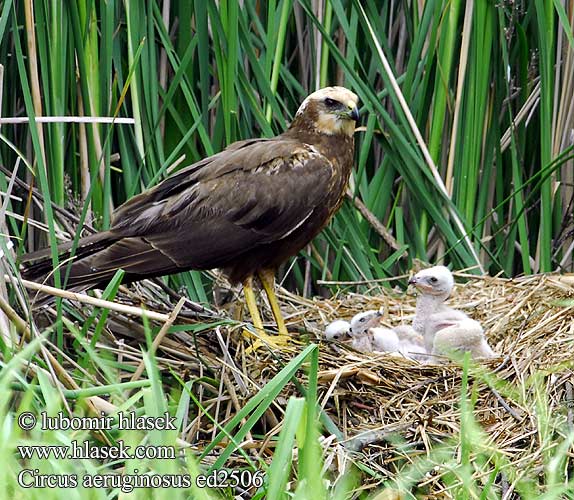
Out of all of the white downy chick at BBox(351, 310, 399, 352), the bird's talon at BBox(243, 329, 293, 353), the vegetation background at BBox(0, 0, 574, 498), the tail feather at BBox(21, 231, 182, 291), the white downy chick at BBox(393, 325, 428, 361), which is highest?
the vegetation background at BBox(0, 0, 574, 498)

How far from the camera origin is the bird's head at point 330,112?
427 cm

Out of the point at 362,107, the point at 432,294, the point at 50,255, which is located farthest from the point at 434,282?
the point at 50,255

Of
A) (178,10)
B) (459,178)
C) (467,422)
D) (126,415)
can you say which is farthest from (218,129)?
(467,422)

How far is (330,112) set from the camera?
430 centimetres

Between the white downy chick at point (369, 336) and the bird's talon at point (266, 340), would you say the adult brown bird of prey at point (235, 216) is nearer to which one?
the bird's talon at point (266, 340)

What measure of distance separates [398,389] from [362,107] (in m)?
1.50

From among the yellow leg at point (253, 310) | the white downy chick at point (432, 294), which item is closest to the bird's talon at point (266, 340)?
the yellow leg at point (253, 310)

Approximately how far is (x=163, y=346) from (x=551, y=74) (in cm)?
194

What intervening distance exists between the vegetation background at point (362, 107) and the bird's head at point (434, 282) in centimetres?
41

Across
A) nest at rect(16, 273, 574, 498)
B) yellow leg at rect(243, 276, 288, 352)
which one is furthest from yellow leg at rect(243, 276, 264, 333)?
nest at rect(16, 273, 574, 498)

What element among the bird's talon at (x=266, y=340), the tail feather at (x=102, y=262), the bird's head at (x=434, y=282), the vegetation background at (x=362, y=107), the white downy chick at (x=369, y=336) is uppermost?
the vegetation background at (x=362, y=107)

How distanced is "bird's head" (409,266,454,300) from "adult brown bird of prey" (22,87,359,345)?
1.38 ft

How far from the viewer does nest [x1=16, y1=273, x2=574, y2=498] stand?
10.8 ft

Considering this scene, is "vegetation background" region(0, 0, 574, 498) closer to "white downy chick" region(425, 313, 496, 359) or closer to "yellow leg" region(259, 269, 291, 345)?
"yellow leg" region(259, 269, 291, 345)
